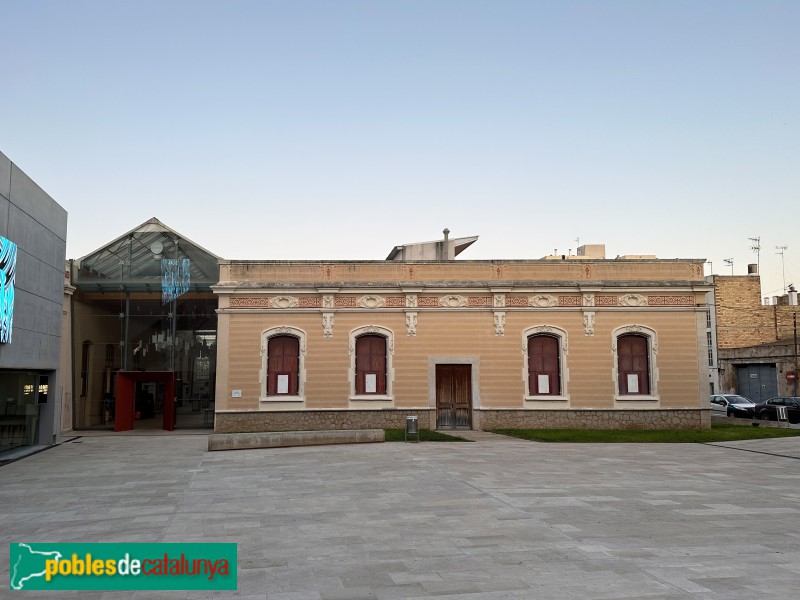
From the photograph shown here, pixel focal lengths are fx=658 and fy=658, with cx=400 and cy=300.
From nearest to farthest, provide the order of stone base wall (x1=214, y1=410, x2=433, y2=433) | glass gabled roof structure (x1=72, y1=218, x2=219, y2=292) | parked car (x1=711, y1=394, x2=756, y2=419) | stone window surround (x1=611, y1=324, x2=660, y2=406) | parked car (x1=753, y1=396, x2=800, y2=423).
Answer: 1. stone base wall (x1=214, y1=410, x2=433, y2=433)
2. stone window surround (x1=611, y1=324, x2=660, y2=406)
3. glass gabled roof structure (x1=72, y1=218, x2=219, y2=292)
4. parked car (x1=753, y1=396, x2=800, y2=423)
5. parked car (x1=711, y1=394, x2=756, y2=419)

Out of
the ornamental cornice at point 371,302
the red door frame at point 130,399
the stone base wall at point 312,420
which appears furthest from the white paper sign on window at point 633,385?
the red door frame at point 130,399

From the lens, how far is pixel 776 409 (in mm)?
29844

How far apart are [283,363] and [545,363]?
9.71m

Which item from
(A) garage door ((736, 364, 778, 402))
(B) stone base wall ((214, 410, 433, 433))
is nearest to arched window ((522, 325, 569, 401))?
(B) stone base wall ((214, 410, 433, 433))

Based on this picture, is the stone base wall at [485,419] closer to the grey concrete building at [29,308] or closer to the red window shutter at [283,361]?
the red window shutter at [283,361]

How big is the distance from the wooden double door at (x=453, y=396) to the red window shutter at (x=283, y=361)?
5.29 m

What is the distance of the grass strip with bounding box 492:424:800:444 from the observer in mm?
20766

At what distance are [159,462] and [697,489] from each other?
1210 cm

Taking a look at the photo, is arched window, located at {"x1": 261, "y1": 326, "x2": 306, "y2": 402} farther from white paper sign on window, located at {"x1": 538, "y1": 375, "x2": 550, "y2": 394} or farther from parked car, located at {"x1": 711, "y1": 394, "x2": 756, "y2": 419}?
parked car, located at {"x1": 711, "y1": 394, "x2": 756, "y2": 419}

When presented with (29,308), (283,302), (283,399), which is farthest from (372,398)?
(29,308)

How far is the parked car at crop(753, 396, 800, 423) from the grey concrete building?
93.4ft

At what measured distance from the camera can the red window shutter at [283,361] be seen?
24.1 meters

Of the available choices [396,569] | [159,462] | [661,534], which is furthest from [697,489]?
[159,462]

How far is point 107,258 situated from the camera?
25516 mm
